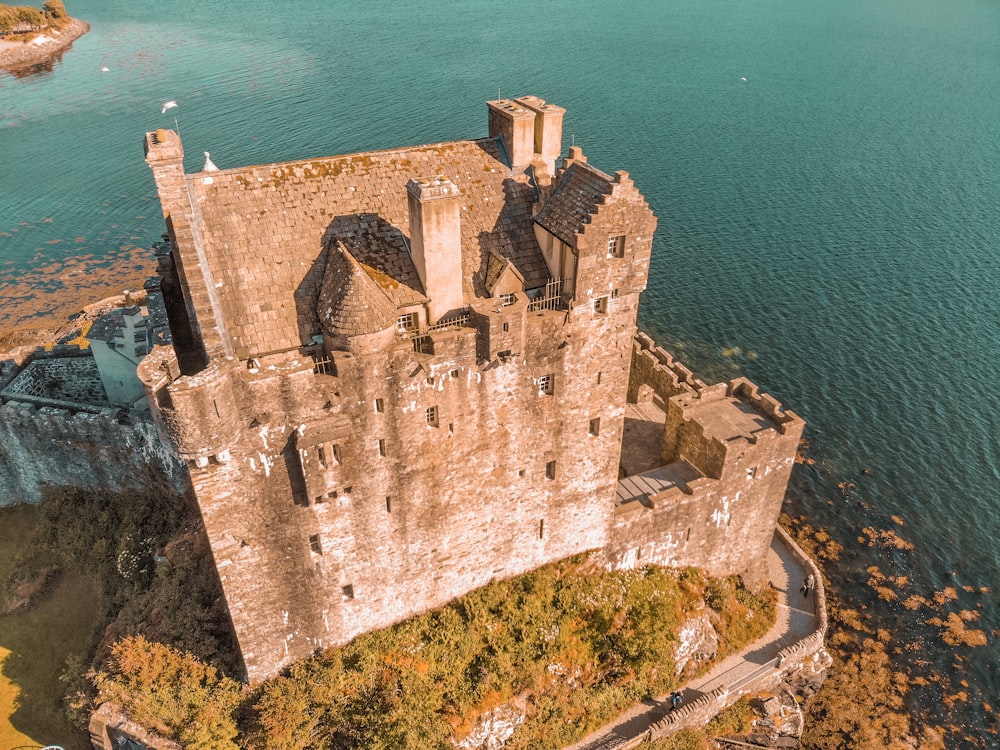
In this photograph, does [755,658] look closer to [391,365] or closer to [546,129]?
[391,365]

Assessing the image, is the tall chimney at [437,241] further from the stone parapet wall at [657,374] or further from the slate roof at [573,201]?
the stone parapet wall at [657,374]

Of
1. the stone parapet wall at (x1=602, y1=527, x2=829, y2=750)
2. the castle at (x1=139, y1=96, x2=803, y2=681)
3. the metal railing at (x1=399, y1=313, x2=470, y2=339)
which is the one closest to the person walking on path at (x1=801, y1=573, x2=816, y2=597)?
the stone parapet wall at (x1=602, y1=527, x2=829, y2=750)

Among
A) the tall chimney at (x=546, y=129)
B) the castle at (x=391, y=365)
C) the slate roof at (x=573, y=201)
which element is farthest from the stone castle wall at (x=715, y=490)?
the tall chimney at (x=546, y=129)

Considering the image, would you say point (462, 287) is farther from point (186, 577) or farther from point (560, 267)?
point (186, 577)

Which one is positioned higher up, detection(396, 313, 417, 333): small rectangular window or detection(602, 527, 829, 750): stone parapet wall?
detection(396, 313, 417, 333): small rectangular window

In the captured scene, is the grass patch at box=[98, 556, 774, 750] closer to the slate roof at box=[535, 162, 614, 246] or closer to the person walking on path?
the person walking on path

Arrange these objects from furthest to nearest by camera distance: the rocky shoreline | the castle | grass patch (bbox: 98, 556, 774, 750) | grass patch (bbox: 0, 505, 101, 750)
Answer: the rocky shoreline < grass patch (bbox: 0, 505, 101, 750) < grass patch (bbox: 98, 556, 774, 750) < the castle
